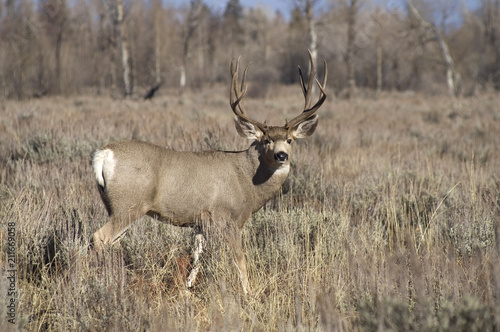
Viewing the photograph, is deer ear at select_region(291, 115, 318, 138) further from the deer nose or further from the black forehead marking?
the deer nose

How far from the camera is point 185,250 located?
14.3 feet

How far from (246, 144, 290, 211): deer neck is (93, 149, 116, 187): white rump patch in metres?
1.27

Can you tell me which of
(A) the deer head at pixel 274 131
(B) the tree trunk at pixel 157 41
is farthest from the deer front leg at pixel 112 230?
(B) the tree trunk at pixel 157 41

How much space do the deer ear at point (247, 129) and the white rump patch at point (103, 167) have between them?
1.24 metres

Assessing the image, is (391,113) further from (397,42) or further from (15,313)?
(397,42)

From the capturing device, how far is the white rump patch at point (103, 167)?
3.52 metres

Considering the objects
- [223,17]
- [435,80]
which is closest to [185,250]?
[435,80]

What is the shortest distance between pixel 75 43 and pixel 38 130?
2349cm

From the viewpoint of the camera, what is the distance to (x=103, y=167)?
353 centimetres

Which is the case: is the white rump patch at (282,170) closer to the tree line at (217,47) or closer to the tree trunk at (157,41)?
the tree line at (217,47)

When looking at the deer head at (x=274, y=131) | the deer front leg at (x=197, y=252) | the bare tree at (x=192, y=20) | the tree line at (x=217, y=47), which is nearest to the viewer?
the deer front leg at (x=197, y=252)

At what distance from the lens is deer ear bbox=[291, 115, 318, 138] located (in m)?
4.34

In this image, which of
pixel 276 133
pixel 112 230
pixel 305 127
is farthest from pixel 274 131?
pixel 112 230

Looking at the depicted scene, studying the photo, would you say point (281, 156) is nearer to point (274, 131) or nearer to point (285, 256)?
point (274, 131)
